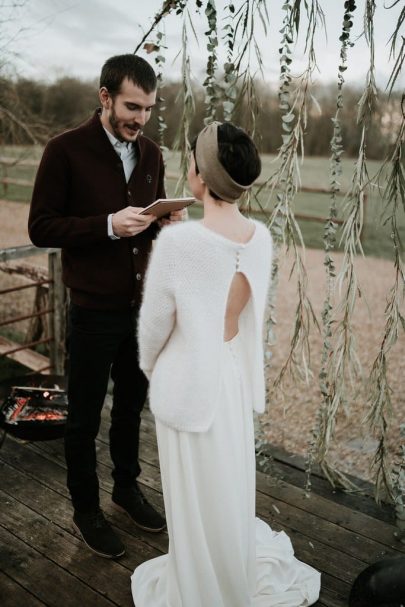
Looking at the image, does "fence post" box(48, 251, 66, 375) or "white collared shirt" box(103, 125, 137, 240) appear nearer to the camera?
"white collared shirt" box(103, 125, 137, 240)

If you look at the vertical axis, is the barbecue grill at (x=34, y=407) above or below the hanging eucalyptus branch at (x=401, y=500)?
above

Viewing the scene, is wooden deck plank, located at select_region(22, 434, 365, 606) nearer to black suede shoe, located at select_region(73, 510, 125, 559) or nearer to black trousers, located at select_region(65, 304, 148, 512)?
black suede shoe, located at select_region(73, 510, 125, 559)

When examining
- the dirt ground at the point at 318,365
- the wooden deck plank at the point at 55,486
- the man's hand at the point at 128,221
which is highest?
the man's hand at the point at 128,221

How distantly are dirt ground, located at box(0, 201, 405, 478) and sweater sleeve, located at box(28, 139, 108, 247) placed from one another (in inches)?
27.9

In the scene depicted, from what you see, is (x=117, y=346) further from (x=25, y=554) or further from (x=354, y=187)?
(x=354, y=187)

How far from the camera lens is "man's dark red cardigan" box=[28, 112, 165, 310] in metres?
1.72

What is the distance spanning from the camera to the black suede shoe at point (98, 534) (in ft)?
6.32

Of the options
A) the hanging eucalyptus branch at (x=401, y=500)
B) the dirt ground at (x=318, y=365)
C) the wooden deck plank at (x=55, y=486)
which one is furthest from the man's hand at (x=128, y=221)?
the hanging eucalyptus branch at (x=401, y=500)

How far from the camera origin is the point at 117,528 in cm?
211

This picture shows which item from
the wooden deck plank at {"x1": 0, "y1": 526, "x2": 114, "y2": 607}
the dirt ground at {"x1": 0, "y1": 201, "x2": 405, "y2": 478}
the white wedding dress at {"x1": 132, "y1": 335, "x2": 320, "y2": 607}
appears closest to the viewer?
the white wedding dress at {"x1": 132, "y1": 335, "x2": 320, "y2": 607}

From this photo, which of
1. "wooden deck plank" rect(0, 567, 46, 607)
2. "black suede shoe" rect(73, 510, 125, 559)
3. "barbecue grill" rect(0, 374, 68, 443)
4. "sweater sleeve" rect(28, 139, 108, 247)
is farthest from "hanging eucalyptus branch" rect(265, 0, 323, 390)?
"wooden deck plank" rect(0, 567, 46, 607)

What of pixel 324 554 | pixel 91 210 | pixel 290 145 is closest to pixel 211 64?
pixel 290 145

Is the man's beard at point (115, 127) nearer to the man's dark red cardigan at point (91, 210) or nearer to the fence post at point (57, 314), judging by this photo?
the man's dark red cardigan at point (91, 210)

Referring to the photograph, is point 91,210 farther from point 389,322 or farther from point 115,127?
point 389,322
